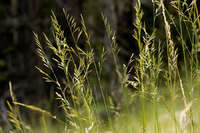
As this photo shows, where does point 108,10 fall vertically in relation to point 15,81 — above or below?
above

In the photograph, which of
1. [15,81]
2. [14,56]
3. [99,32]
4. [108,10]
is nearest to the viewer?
[108,10]

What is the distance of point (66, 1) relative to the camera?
5227 millimetres

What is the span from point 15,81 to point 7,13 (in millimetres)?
1638

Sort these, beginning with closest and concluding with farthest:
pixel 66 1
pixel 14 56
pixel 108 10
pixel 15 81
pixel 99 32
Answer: pixel 108 10 → pixel 99 32 → pixel 66 1 → pixel 15 81 → pixel 14 56

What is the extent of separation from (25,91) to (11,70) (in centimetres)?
83

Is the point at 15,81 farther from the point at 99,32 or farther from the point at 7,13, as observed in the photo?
the point at 99,32

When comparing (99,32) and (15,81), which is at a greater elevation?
(99,32)

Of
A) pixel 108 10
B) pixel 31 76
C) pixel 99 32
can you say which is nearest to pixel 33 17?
pixel 31 76

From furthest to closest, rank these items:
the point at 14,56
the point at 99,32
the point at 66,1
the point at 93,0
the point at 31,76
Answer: the point at 93,0 → the point at 14,56 → the point at 31,76 → the point at 66,1 → the point at 99,32

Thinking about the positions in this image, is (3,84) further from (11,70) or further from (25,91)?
(25,91)

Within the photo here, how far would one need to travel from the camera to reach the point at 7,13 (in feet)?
21.4

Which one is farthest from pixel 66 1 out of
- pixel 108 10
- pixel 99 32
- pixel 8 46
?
pixel 8 46

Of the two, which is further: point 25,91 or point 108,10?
point 25,91

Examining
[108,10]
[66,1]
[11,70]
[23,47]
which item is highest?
[66,1]
